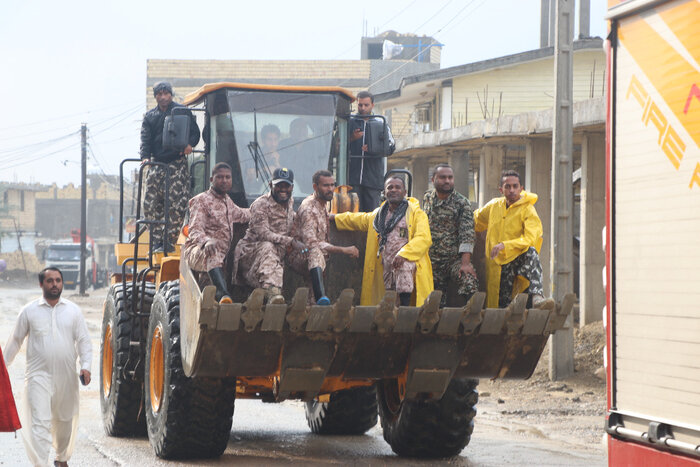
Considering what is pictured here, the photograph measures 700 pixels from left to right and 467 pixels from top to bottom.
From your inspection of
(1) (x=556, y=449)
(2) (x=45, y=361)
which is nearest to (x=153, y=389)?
(2) (x=45, y=361)

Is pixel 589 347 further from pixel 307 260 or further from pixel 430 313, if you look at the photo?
pixel 430 313

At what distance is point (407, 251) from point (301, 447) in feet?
9.12

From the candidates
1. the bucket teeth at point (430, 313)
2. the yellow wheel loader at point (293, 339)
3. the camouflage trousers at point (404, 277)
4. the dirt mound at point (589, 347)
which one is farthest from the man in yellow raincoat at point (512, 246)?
the dirt mound at point (589, 347)

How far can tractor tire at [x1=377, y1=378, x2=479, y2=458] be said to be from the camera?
9.80m

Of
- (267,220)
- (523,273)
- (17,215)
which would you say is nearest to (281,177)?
(267,220)

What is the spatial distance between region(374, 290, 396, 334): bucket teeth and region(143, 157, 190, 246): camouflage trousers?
134 inches

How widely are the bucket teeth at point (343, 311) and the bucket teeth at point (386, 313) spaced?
0.71 ft

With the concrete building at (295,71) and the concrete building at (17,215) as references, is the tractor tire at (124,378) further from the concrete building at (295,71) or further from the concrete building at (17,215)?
the concrete building at (17,215)

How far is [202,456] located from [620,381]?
14.8 feet

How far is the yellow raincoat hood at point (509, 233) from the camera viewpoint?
9.09 meters

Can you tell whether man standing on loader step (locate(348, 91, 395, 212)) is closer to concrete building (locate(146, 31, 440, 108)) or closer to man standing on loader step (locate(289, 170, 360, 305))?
man standing on loader step (locate(289, 170, 360, 305))

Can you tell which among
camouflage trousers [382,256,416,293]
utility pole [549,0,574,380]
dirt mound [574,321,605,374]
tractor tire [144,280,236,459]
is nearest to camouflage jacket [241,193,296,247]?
tractor tire [144,280,236,459]

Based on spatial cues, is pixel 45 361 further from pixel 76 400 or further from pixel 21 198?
pixel 21 198

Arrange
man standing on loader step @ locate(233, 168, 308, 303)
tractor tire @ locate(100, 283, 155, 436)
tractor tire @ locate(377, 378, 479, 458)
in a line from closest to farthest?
man standing on loader step @ locate(233, 168, 308, 303)
tractor tire @ locate(377, 378, 479, 458)
tractor tire @ locate(100, 283, 155, 436)
